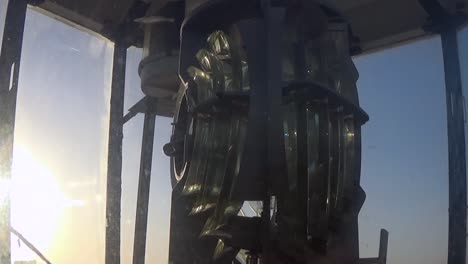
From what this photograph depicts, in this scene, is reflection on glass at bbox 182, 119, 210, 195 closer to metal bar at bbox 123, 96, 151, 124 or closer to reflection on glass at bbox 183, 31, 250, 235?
reflection on glass at bbox 183, 31, 250, 235

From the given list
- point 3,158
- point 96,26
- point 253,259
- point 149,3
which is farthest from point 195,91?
point 96,26

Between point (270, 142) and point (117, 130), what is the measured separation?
137 cm

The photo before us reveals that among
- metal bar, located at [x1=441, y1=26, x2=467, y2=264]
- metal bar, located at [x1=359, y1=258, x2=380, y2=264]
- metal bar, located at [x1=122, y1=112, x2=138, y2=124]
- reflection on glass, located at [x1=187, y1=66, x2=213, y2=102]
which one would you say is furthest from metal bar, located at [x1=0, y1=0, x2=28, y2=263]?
metal bar, located at [x1=441, y1=26, x2=467, y2=264]

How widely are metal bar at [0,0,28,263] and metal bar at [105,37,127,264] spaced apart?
588 mm

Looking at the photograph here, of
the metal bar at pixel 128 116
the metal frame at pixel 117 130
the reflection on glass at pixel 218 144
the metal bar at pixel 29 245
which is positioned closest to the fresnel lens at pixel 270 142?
the reflection on glass at pixel 218 144

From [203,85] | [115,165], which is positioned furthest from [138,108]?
[203,85]

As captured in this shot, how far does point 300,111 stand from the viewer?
130 cm

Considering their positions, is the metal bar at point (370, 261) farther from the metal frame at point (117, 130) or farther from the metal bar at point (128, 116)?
the metal bar at point (128, 116)

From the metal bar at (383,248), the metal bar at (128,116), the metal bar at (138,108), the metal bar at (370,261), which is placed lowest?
the metal bar at (370,261)

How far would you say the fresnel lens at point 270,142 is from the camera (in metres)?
1.19

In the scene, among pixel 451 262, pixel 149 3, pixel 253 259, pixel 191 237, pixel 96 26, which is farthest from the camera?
pixel 96 26

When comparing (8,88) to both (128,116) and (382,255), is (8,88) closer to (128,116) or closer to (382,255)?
(128,116)

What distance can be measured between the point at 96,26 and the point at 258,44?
1.57 m

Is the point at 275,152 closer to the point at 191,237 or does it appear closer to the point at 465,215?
the point at 191,237
